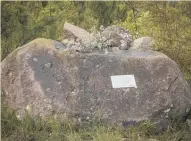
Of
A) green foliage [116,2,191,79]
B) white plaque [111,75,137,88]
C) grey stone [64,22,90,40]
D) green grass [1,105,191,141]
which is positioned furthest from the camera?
green foliage [116,2,191,79]

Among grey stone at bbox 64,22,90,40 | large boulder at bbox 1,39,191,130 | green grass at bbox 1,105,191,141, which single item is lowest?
green grass at bbox 1,105,191,141

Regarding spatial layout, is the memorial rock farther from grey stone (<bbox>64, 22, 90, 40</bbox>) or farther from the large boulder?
grey stone (<bbox>64, 22, 90, 40</bbox>)

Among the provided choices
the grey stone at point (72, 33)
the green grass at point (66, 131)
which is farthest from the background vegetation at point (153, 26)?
the green grass at point (66, 131)

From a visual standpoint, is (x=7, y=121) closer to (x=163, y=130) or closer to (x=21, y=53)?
(x=21, y=53)

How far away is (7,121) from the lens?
6.61 meters

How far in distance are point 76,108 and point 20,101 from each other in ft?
2.76

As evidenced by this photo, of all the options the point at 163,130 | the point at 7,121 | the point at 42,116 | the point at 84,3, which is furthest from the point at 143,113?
the point at 84,3

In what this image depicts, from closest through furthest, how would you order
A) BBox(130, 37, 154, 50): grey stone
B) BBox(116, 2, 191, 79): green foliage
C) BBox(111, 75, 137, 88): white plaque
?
BBox(111, 75, 137, 88): white plaque < BBox(130, 37, 154, 50): grey stone < BBox(116, 2, 191, 79): green foliage

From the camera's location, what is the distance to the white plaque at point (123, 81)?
6969 millimetres

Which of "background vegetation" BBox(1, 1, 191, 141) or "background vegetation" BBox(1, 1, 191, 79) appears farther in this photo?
"background vegetation" BBox(1, 1, 191, 79)

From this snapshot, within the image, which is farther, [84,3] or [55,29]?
[84,3]

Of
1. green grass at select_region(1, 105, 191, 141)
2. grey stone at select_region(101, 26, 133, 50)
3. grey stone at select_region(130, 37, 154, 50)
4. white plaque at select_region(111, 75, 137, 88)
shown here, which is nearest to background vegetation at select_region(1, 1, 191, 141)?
green grass at select_region(1, 105, 191, 141)

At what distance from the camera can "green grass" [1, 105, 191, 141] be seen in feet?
20.6

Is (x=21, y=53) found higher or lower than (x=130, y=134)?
higher
